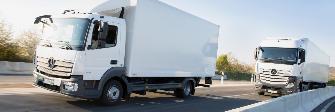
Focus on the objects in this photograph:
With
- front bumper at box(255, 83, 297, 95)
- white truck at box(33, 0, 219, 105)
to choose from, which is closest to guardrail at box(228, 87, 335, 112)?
front bumper at box(255, 83, 297, 95)

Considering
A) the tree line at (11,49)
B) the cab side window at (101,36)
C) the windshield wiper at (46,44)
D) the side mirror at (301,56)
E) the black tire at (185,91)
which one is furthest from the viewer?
the tree line at (11,49)

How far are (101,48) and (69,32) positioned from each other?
3.15 ft

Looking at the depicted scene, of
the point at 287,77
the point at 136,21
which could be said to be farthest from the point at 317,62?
the point at 136,21

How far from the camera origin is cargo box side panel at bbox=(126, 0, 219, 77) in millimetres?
14156

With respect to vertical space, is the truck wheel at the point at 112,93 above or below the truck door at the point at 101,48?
below

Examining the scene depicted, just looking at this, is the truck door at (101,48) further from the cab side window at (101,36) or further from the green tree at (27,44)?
the green tree at (27,44)

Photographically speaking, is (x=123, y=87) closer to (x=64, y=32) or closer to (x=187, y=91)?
(x=64, y=32)

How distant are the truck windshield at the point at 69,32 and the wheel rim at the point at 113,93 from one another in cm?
171

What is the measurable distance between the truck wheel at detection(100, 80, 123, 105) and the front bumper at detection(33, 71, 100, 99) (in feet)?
1.33

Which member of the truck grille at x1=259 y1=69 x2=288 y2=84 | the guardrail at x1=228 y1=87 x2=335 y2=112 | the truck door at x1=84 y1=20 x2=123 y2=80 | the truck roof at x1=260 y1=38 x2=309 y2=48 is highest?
the truck roof at x1=260 y1=38 x2=309 y2=48

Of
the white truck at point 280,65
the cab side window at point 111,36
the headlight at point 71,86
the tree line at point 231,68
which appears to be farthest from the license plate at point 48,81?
the tree line at point 231,68

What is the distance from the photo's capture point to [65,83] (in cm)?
1221

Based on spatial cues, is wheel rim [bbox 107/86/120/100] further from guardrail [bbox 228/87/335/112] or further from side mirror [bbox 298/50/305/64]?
→ side mirror [bbox 298/50/305/64]

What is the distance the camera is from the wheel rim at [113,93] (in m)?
13.2
